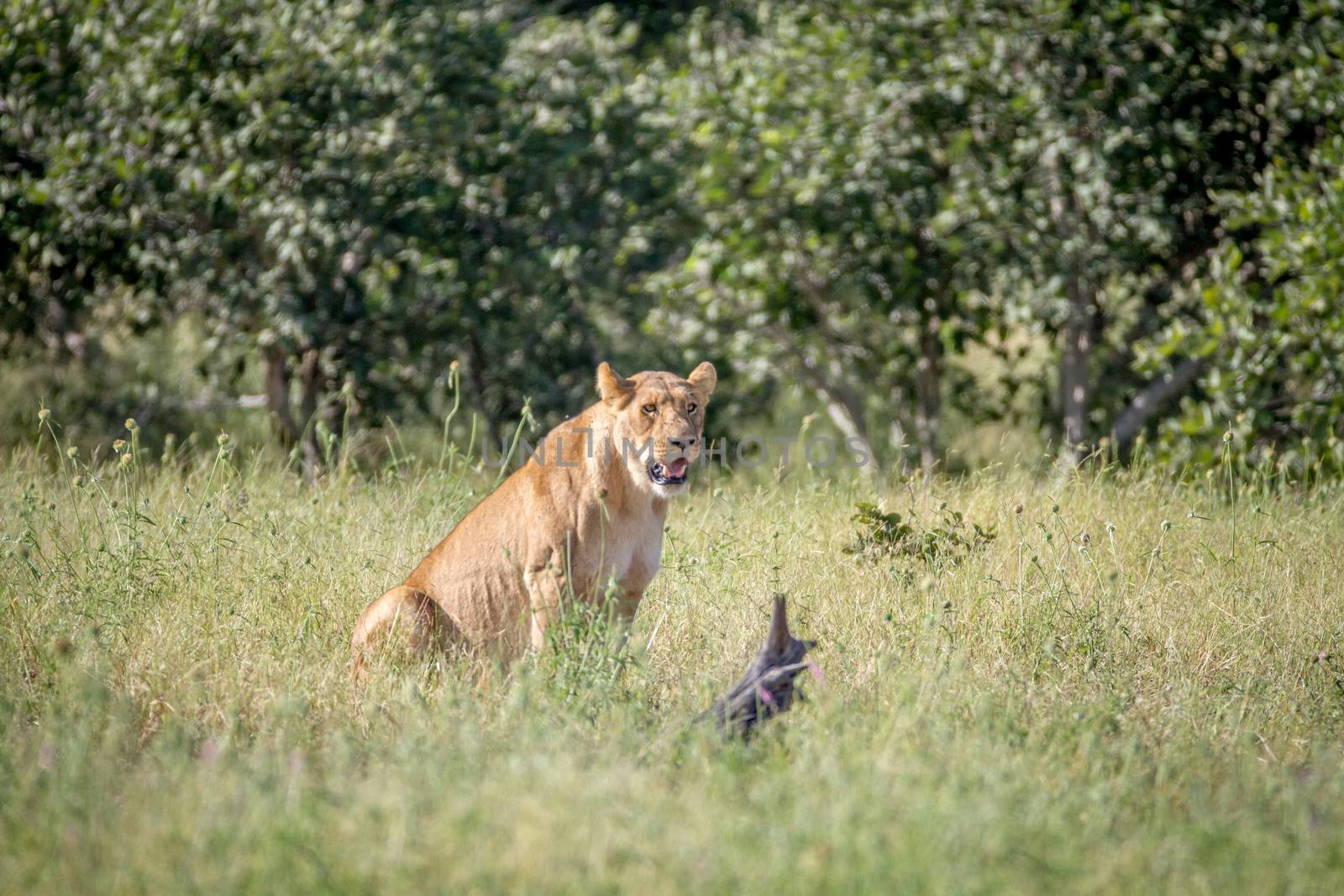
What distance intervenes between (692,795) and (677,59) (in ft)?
28.6

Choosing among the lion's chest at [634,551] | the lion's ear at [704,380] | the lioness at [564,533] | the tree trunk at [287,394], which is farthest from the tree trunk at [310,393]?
the lion's chest at [634,551]

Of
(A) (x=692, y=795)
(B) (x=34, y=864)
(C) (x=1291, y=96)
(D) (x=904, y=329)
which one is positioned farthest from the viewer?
(D) (x=904, y=329)

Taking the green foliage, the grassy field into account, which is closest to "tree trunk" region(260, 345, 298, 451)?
the grassy field

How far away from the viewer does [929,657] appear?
14.6ft

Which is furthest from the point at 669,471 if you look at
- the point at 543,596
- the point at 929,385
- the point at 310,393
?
the point at 929,385

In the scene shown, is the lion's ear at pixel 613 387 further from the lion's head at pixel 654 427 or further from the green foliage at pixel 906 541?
the green foliage at pixel 906 541

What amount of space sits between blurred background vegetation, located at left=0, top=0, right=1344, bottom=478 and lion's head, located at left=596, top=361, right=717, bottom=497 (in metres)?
4.29

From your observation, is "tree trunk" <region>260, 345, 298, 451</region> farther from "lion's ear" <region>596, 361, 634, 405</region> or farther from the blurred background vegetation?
"lion's ear" <region>596, 361, 634, 405</region>

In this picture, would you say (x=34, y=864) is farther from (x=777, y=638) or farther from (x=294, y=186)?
(x=294, y=186)

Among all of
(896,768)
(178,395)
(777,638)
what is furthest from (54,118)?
(896,768)

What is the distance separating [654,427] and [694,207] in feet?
17.7

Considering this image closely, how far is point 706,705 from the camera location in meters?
4.11

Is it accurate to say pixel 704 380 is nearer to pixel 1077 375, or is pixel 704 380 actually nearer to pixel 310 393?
pixel 310 393

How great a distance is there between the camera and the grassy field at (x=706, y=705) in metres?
2.93
